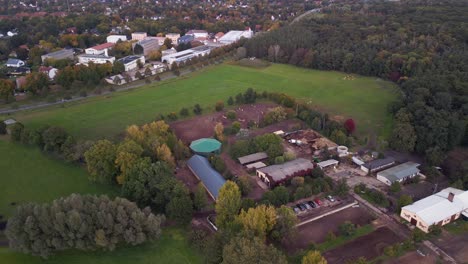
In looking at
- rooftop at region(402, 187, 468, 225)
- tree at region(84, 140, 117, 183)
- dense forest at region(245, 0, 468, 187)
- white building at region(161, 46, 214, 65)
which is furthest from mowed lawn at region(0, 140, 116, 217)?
white building at region(161, 46, 214, 65)

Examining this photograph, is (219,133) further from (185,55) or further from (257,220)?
(185,55)

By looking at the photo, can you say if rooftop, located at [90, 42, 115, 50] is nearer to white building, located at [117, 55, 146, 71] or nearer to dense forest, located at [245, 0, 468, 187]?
white building, located at [117, 55, 146, 71]

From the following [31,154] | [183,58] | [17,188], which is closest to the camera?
[17,188]

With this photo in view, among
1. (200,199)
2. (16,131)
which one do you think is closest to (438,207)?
(200,199)

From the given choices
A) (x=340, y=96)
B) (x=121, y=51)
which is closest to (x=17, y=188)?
(x=340, y=96)

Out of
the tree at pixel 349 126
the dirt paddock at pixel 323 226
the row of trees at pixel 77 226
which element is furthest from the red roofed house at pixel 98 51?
the dirt paddock at pixel 323 226

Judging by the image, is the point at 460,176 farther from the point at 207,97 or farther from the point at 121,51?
the point at 121,51
